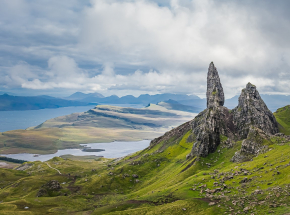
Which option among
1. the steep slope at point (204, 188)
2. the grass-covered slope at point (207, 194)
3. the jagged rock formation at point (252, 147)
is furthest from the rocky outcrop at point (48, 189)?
the jagged rock formation at point (252, 147)

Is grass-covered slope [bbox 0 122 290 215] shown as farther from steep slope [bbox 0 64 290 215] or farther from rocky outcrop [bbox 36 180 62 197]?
rocky outcrop [bbox 36 180 62 197]

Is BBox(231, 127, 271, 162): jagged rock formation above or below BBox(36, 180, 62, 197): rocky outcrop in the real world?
above

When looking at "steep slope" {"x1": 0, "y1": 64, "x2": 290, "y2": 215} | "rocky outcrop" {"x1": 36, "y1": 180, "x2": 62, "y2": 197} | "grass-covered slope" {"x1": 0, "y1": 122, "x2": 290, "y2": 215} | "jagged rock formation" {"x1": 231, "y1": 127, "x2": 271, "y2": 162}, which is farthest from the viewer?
"rocky outcrop" {"x1": 36, "y1": 180, "x2": 62, "y2": 197}

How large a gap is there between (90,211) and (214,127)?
115 m

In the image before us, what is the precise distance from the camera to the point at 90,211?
115250 millimetres

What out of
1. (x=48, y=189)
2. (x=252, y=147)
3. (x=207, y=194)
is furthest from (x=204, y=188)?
(x=48, y=189)

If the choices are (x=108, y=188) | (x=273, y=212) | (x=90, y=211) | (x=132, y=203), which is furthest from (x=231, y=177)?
(x=108, y=188)

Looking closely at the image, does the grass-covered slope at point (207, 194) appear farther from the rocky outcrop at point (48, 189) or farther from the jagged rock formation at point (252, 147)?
the jagged rock formation at point (252, 147)

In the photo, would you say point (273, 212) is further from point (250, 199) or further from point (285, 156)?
point (285, 156)

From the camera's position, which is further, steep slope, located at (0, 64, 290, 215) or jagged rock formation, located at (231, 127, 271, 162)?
jagged rock formation, located at (231, 127, 271, 162)

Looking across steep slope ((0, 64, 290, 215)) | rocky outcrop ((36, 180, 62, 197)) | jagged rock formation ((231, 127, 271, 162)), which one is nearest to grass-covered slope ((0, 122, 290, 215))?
steep slope ((0, 64, 290, 215))

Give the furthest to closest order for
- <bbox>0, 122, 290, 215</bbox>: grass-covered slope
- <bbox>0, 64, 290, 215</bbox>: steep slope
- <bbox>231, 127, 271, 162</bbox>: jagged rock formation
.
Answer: <bbox>231, 127, 271, 162</bbox>: jagged rock formation → <bbox>0, 64, 290, 215</bbox>: steep slope → <bbox>0, 122, 290, 215</bbox>: grass-covered slope

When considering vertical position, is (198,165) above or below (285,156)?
below

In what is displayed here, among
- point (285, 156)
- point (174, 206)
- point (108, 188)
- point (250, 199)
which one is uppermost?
point (285, 156)
